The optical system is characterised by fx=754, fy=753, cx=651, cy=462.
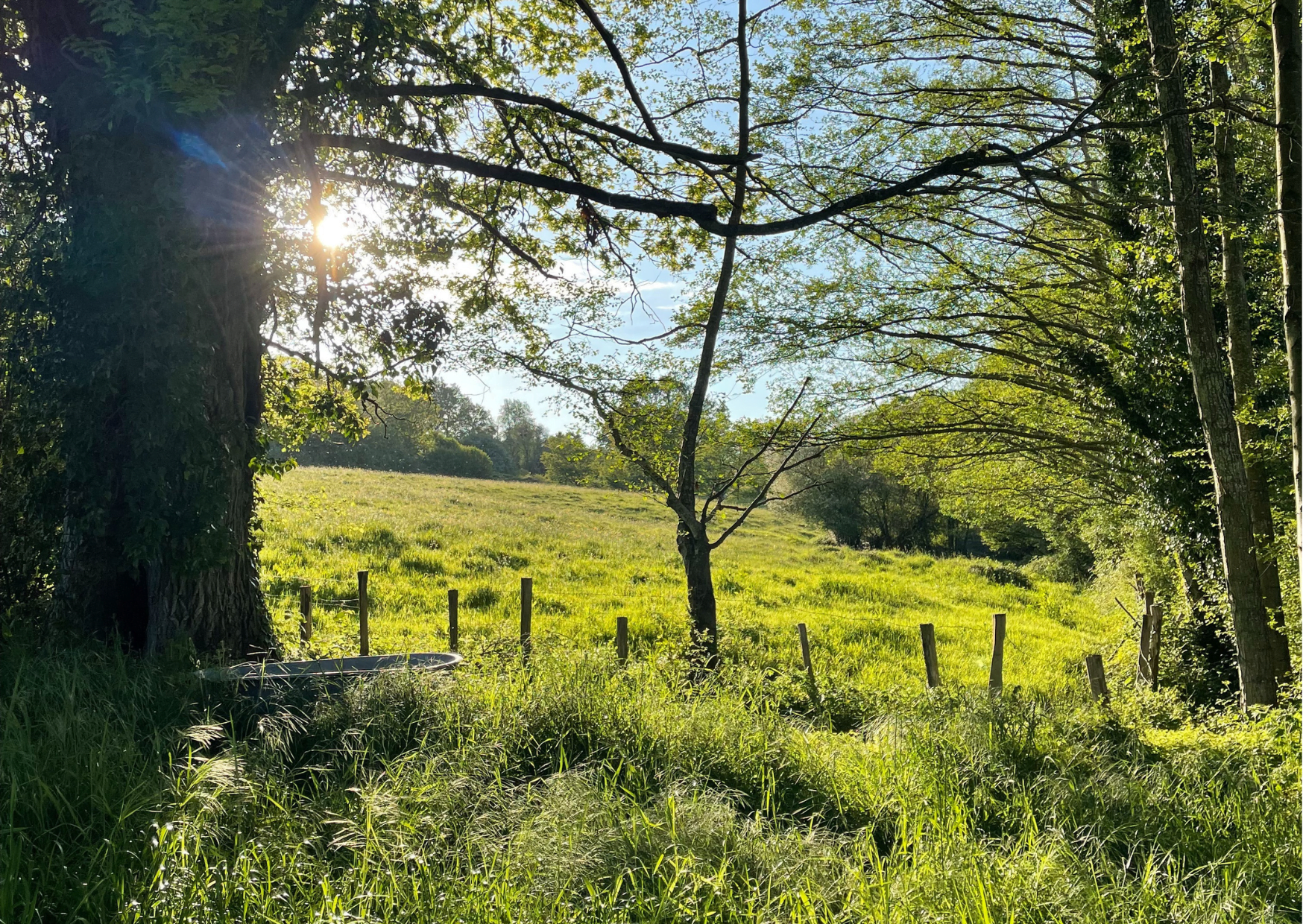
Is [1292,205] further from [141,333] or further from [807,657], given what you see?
[141,333]

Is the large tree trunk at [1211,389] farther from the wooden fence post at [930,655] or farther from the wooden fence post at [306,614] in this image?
the wooden fence post at [306,614]

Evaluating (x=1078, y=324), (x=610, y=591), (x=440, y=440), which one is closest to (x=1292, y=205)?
(x=1078, y=324)

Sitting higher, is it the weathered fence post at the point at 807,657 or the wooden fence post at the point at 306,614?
the wooden fence post at the point at 306,614

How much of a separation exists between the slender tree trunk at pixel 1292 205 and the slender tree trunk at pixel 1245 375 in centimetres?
141

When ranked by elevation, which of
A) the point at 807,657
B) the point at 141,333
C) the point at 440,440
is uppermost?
the point at 440,440

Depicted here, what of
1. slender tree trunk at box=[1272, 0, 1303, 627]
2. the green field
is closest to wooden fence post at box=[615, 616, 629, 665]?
the green field

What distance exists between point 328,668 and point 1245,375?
34.0 feet

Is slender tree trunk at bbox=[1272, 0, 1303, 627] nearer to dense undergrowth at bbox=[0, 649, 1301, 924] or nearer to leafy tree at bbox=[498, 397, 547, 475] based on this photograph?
dense undergrowth at bbox=[0, 649, 1301, 924]

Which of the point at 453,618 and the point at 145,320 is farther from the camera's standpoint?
the point at 453,618

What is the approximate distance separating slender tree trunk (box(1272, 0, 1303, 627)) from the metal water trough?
7.53 metres

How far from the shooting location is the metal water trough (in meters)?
5.06

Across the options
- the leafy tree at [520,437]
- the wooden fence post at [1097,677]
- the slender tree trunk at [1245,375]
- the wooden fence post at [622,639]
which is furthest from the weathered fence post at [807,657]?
the leafy tree at [520,437]

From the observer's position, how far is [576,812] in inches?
141

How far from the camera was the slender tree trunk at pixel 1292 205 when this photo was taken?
671cm
